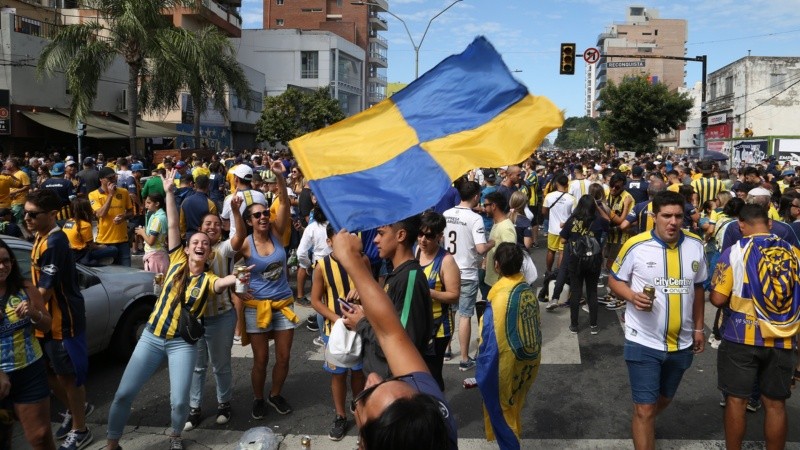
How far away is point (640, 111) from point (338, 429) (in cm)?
4569

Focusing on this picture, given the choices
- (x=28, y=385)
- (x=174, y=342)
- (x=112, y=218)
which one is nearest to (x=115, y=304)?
(x=174, y=342)

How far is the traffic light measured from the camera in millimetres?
21266

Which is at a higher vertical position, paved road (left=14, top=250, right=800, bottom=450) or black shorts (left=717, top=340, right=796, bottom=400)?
black shorts (left=717, top=340, right=796, bottom=400)

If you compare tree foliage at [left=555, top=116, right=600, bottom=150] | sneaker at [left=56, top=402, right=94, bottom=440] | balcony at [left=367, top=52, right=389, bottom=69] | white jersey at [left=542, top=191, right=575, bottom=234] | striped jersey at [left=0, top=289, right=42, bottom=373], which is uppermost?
balcony at [left=367, top=52, right=389, bottom=69]

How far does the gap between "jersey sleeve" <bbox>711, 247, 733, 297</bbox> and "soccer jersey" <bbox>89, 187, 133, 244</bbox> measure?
7.64m

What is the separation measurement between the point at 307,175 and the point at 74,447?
3.21m

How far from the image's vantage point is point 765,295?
3920 millimetres

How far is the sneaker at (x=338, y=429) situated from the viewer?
4.69 meters

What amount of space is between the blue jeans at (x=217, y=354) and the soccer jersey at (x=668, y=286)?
3054 millimetres

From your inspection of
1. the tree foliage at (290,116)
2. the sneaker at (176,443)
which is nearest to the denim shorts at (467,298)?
the sneaker at (176,443)

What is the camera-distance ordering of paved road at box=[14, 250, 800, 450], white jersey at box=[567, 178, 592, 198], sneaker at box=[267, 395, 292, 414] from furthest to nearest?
white jersey at box=[567, 178, 592, 198]
sneaker at box=[267, 395, 292, 414]
paved road at box=[14, 250, 800, 450]

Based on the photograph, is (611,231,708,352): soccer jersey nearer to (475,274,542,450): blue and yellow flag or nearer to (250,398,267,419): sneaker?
(475,274,542,450): blue and yellow flag

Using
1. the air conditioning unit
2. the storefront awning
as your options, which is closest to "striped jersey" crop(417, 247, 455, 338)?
the storefront awning

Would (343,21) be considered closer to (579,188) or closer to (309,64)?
(309,64)
